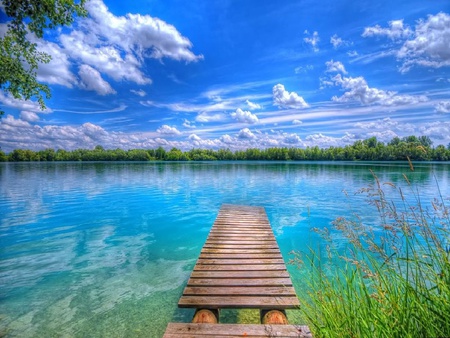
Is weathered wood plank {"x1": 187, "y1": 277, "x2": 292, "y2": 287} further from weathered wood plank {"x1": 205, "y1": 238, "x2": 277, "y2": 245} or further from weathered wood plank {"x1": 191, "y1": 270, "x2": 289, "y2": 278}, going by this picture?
weathered wood plank {"x1": 205, "y1": 238, "x2": 277, "y2": 245}

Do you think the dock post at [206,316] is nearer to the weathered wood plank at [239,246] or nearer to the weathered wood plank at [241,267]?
the weathered wood plank at [241,267]

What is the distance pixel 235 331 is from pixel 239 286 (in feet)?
4.00

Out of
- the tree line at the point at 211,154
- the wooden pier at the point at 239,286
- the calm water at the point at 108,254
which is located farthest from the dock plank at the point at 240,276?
the tree line at the point at 211,154

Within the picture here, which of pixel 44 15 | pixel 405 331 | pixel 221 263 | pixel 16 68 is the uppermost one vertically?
pixel 44 15

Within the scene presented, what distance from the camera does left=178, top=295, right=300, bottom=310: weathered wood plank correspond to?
3.73m

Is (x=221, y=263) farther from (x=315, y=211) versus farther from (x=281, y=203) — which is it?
(x=281, y=203)

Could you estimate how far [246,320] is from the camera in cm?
494

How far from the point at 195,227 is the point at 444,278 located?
1103cm

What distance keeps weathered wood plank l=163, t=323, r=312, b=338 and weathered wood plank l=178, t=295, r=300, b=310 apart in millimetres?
509

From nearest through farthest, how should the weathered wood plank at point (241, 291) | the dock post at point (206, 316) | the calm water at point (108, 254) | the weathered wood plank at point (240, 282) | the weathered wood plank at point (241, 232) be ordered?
the dock post at point (206, 316)
the weathered wood plank at point (241, 291)
the weathered wood plank at point (240, 282)
the calm water at point (108, 254)
the weathered wood plank at point (241, 232)

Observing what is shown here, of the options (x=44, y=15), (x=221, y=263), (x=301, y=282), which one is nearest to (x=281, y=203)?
(x=301, y=282)

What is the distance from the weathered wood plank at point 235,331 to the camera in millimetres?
3016

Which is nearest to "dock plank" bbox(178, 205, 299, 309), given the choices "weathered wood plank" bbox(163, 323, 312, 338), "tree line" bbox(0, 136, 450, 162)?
"weathered wood plank" bbox(163, 323, 312, 338)

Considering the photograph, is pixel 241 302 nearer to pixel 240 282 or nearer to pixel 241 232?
pixel 240 282
